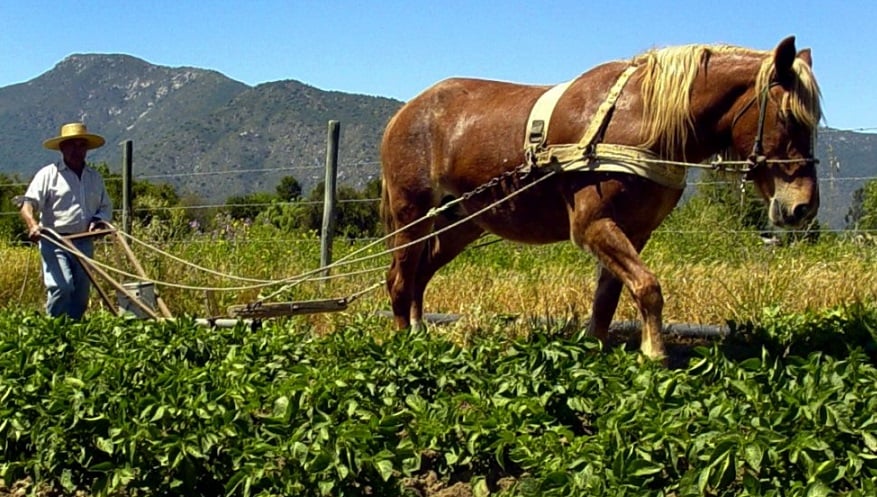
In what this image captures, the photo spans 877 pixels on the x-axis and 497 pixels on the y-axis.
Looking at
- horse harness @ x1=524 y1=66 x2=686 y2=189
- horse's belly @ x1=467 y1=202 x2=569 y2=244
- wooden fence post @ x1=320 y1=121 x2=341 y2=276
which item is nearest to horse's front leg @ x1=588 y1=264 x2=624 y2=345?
horse's belly @ x1=467 y1=202 x2=569 y2=244

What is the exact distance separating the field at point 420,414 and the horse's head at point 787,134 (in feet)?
2.96

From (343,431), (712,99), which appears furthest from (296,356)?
(712,99)

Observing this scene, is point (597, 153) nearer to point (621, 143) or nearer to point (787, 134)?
point (621, 143)

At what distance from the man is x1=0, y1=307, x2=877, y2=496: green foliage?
256 cm

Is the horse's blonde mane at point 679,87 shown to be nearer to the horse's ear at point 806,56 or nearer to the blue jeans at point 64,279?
the horse's ear at point 806,56

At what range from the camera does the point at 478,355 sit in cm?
535

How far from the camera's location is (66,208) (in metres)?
8.36

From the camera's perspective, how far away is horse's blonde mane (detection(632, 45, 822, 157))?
5758 mm

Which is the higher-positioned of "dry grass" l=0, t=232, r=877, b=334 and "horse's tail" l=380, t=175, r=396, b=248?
"horse's tail" l=380, t=175, r=396, b=248

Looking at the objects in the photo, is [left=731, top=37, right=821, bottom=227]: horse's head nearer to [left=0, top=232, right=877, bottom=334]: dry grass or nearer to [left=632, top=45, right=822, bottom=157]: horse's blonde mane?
[left=632, top=45, right=822, bottom=157]: horse's blonde mane

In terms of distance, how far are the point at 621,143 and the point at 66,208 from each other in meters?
4.42

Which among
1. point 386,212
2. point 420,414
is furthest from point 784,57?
point 386,212

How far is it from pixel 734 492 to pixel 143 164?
574 feet

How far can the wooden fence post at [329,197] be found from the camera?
11.1 metres
